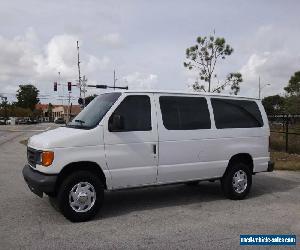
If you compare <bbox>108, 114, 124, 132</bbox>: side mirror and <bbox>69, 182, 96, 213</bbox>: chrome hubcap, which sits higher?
<bbox>108, 114, 124, 132</bbox>: side mirror

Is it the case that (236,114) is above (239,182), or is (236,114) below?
above

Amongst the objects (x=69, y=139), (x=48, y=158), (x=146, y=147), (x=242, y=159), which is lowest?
(x=242, y=159)

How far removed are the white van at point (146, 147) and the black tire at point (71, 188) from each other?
0.6 inches

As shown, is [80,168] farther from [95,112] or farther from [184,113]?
[184,113]

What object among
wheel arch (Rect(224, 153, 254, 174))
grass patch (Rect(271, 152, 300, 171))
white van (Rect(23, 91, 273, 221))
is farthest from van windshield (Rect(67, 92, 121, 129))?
grass patch (Rect(271, 152, 300, 171))

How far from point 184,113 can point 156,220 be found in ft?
6.81

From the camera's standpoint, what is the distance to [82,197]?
21.4 feet

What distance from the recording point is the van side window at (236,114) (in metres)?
8.15

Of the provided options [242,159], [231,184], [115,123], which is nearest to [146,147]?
[115,123]

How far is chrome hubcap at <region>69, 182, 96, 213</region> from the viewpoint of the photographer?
6492 mm

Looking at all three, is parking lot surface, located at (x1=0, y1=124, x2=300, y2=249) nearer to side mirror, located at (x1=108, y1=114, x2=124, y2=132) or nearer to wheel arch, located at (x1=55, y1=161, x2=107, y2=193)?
wheel arch, located at (x1=55, y1=161, x2=107, y2=193)

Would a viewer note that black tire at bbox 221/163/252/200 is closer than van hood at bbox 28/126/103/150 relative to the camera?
No

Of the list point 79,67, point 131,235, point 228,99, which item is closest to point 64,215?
point 131,235

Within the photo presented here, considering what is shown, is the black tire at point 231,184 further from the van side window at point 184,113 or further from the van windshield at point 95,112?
the van windshield at point 95,112
